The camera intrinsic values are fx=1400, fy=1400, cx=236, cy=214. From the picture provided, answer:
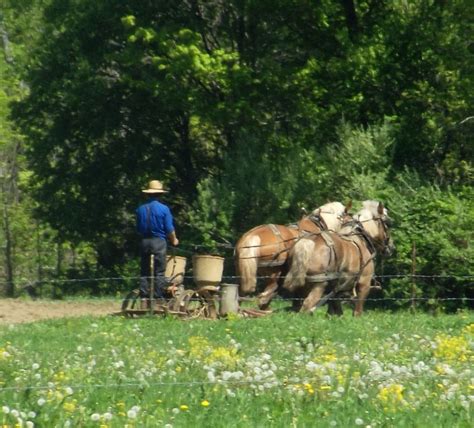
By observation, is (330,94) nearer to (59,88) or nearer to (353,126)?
(353,126)

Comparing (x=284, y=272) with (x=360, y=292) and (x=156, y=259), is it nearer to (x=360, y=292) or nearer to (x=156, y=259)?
(x=360, y=292)

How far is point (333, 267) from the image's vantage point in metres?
21.8

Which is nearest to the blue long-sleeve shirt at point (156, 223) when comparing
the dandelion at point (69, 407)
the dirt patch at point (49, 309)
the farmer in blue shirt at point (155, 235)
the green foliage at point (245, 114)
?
the farmer in blue shirt at point (155, 235)

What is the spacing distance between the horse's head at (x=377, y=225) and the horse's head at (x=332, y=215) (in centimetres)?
26

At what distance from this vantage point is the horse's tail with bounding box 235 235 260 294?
22.0 m

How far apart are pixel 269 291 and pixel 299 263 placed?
2.91ft

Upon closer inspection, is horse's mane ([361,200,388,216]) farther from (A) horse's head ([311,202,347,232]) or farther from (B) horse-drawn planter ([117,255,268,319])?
(B) horse-drawn planter ([117,255,268,319])

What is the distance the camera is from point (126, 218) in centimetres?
3681

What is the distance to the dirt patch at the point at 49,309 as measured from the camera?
892 inches

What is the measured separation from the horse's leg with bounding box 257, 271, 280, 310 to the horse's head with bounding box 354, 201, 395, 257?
209 cm

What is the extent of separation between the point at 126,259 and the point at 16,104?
16.6 ft

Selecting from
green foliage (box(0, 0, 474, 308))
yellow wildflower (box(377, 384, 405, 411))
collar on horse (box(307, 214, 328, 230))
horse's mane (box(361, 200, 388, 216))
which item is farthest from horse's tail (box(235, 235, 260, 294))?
yellow wildflower (box(377, 384, 405, 411))

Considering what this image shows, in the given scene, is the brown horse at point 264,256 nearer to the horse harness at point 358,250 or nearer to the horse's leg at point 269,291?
the horse's leg at point 269,291

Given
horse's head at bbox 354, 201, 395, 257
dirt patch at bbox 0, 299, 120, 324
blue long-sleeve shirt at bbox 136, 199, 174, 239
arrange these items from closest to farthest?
blue long-sleeve shirt at bbox 136, 199, 174, 239 < dirt patch at bbox 0, 299, 120, 324 < horse's head at bbox 354, 201, 395, 257
